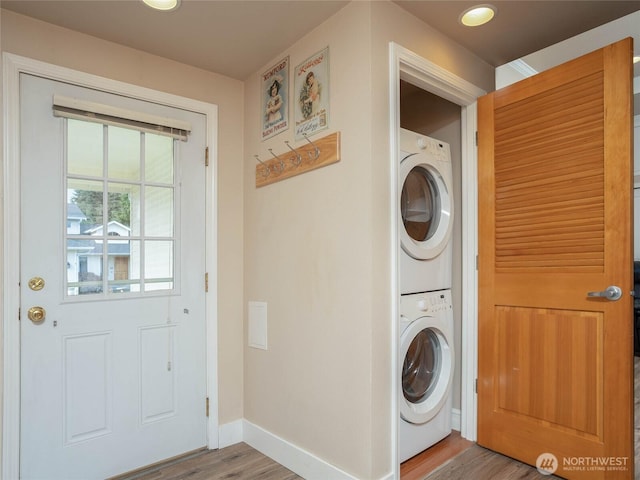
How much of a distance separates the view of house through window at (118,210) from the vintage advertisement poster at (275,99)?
57cm

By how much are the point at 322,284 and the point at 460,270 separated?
971 millimetres

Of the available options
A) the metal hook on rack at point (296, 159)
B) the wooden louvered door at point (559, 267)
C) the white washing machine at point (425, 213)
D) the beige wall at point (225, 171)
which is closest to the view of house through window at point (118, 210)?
the beige wall at point (225, 171)

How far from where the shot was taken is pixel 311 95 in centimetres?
202

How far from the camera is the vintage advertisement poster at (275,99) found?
2199 mm

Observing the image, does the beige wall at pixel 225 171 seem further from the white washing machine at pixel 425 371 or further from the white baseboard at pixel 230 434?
the white washing machine at pixel 425 371

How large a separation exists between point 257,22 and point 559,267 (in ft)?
6.24

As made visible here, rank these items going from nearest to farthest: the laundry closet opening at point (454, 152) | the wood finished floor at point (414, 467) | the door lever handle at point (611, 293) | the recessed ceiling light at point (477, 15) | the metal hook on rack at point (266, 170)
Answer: the door lever handle at point (611, 293) < the recessed ceiling light at point (477, 15) < the wood finished floor at point (414, 467) < the metal hook on rack at point (266, 170) < the laundry closet opening at point (454, 152)

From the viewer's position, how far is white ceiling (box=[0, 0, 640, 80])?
1808 mm

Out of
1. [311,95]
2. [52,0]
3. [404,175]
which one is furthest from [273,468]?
[52,0]

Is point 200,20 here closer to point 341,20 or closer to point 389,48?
point 341,20

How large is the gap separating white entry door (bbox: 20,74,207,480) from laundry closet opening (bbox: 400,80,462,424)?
1471 millimetres

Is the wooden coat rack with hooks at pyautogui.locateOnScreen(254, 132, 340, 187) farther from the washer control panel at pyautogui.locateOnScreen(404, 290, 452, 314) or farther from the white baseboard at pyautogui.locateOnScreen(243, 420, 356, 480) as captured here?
the white baseboard at pyautogui.locateOnScreen(243, 420, 356, 480)

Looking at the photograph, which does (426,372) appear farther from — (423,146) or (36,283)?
(36,283)

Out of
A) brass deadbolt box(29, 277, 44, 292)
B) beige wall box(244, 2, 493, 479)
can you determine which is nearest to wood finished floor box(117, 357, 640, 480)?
beige wall box(244, 2, 493, 479)
